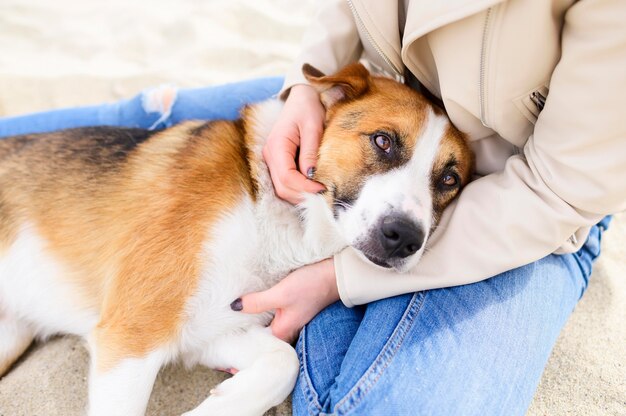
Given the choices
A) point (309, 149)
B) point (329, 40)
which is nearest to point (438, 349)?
point (309, 149)

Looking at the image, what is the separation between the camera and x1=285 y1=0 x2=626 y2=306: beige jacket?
1.70 metres

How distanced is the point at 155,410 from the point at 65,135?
129cm

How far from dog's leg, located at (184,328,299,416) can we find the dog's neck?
299 millimetres

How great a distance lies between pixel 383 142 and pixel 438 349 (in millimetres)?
806

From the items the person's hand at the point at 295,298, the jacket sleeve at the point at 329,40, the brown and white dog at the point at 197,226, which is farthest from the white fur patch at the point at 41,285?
the jacket sleeve at the point at 329,40

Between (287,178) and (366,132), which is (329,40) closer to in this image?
(366,132)

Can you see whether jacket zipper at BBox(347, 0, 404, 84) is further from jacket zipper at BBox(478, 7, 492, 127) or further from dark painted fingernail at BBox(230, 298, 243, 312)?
dark painted fingernail at BBox(230, 298, 243, 312)

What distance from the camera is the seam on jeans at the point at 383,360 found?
1694mm

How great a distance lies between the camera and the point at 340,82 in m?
2.15

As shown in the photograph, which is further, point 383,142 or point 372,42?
point 372,42

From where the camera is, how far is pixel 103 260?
2090mm

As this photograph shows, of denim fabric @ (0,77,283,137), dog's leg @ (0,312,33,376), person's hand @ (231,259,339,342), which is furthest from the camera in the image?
denim fabric @ (0,77,283,137)

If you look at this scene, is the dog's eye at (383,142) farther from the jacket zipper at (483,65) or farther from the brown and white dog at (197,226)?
the jacket zipper at (483,65)

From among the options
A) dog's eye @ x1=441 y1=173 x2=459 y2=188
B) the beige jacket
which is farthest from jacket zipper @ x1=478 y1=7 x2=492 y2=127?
dog's eye @ x1=441 y1=173 x2=459 y2=188
